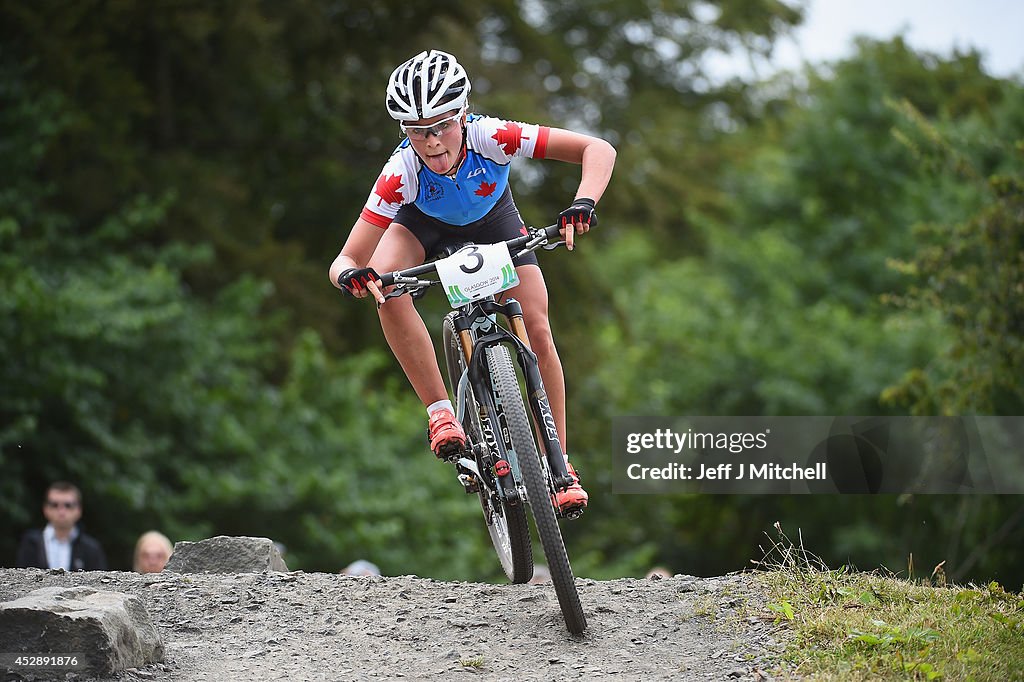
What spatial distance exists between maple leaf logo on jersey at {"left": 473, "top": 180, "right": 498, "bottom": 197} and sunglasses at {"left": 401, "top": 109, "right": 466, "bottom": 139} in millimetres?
394

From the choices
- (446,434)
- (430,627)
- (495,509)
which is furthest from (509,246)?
(430,627)

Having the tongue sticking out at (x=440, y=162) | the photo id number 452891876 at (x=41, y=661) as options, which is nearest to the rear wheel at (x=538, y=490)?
the tongue sticking out at (x=440, y=162)

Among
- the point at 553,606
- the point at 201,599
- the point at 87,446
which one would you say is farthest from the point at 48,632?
the point at 87,446

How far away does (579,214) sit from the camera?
5461 mm

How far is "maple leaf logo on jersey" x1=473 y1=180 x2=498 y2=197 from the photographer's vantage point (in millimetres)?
5980

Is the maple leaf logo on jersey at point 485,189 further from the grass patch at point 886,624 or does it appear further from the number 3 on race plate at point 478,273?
the grass patch at point 886,624

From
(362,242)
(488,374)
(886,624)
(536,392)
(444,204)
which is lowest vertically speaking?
(886,624)

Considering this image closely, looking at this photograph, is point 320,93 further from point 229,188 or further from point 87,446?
point 87,446

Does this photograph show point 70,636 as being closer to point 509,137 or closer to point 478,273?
point 478,273

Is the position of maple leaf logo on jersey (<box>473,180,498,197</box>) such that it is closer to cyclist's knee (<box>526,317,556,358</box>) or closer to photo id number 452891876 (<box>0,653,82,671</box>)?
cyclist's knee (<box>526,317,556,358</box>)

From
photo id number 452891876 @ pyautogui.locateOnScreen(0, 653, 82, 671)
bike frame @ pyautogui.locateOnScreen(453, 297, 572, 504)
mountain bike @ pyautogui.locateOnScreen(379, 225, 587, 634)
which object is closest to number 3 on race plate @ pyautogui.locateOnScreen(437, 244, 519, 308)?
mountain bike @ pyautogui.locateOnScreen(379, 225, 587, 634)

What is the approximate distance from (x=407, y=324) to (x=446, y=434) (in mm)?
600

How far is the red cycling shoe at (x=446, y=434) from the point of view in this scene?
19.4 ft

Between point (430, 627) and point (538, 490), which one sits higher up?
point (538, 490)
